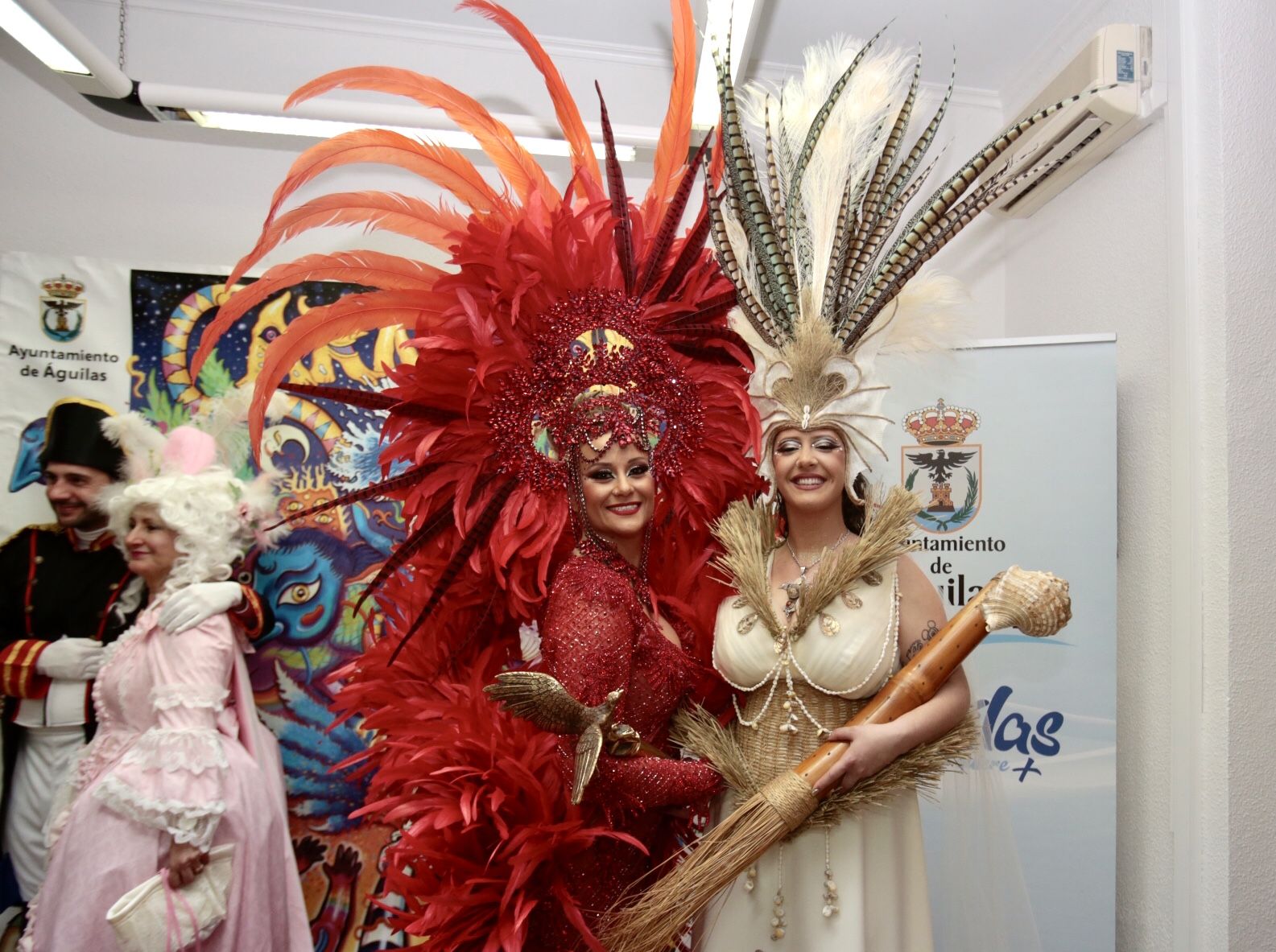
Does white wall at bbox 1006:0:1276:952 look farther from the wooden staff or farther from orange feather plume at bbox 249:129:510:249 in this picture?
orange feather plume at bbox 249:129:510:249

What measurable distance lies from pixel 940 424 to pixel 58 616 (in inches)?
115

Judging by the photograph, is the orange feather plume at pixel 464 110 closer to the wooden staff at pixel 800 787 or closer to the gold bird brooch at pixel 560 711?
the gold bird brooch at pixel 560 711

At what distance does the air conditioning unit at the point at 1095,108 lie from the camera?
2533 millimetres

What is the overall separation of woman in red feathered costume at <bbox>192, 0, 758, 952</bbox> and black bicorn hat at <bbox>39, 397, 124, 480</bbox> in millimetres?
1135

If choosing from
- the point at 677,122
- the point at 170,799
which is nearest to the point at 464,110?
the point at 677,122

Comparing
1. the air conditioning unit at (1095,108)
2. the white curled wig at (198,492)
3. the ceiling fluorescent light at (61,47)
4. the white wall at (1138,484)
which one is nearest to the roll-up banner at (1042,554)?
the white wall at (1138,484)

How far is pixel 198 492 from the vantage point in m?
2.64

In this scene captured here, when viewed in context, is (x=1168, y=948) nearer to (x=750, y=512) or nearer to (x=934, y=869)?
A: (x=934, y=869)

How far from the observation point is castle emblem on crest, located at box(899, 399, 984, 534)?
2.60 m

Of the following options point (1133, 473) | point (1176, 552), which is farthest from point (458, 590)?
point (1133, 473)

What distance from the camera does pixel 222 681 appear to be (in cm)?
252

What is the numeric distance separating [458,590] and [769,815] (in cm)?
81

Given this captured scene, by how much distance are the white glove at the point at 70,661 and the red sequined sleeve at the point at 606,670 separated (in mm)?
1833

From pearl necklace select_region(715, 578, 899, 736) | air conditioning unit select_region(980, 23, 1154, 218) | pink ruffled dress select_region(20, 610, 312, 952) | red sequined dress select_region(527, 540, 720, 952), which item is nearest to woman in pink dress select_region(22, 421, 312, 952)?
pink ruffled dress select_region(20, 610, 312, 952)
